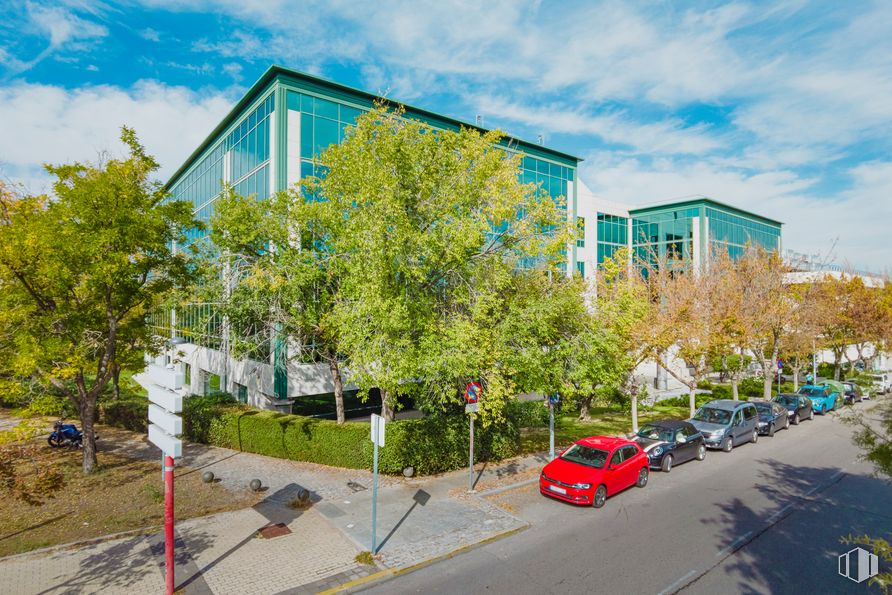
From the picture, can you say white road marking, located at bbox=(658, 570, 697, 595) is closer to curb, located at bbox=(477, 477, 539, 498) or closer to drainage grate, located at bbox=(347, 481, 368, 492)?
curb, located at bbox=(477, 477, 539, 498)

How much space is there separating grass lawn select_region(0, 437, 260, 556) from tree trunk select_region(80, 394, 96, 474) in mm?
341

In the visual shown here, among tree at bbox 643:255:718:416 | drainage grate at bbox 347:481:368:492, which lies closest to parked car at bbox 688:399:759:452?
tree at bbox 643:255:718:416

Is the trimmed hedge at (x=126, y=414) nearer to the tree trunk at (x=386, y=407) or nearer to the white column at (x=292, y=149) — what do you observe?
the white column at (x=292, y=149)

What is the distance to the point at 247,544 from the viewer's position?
10.6 metres

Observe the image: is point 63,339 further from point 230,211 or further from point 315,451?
point 315,451

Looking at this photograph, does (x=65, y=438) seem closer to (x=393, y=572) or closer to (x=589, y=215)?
(x=393, y=572)

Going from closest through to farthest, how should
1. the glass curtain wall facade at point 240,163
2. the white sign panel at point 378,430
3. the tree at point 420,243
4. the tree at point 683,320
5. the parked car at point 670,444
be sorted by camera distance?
the white sign panel at point 378,430 < the tree at point 420,243 < the parked car at point 670,444 < the tree at point 683,320 < the glass curtain wall facade at point 240,163

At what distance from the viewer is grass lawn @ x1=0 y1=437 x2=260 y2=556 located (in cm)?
1116

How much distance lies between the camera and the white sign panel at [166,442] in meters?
7.86

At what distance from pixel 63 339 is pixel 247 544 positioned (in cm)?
884

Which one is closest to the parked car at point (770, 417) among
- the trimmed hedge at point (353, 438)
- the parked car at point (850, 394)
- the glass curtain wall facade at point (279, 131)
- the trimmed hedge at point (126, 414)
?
the trimmed hedge at point (353, 438)

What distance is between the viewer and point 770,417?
22438 mm

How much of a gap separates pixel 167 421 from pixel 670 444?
1510cm

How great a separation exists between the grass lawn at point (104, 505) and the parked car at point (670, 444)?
1232 cm
